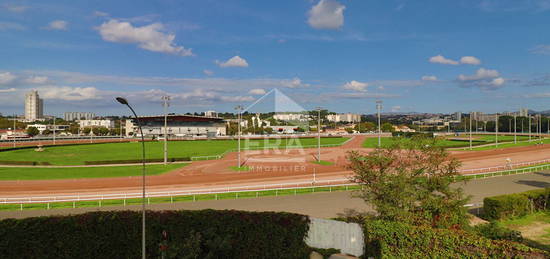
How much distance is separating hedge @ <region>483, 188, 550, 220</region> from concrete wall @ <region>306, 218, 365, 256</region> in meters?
8.32

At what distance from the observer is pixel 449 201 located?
1170 cm

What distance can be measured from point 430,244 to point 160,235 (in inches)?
347

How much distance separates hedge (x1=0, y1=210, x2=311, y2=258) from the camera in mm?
10164

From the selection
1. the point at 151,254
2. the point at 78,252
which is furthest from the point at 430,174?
the point at 78,252

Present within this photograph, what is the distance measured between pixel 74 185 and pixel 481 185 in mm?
30757

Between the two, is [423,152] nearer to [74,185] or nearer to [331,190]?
[331,190]

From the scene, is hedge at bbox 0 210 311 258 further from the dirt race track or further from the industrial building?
the industrial building

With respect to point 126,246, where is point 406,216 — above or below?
above

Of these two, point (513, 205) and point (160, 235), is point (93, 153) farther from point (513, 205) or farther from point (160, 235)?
point (513, 205)

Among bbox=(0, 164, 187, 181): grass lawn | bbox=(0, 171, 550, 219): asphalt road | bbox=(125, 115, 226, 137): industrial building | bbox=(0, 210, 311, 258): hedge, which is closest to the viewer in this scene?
bbox=(0, 210, 311, 258): hedge

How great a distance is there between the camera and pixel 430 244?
1015cm

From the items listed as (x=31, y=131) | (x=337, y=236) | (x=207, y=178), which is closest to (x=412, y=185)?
(x=337, y=236)

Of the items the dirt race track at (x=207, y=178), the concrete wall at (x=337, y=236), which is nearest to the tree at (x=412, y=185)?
the concrete wall at (x=337, y=236)

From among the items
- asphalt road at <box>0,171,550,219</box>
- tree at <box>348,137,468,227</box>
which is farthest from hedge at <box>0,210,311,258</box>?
asphalt road at <box>0,171,550,219</box>
